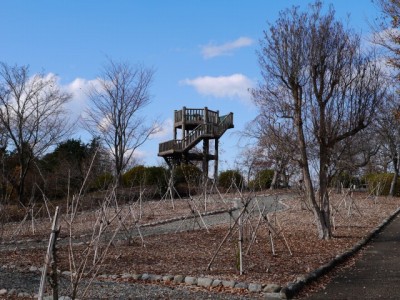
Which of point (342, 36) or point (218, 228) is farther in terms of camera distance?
point (218, 228)

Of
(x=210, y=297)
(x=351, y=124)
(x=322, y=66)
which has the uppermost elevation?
(x=322, y=66)

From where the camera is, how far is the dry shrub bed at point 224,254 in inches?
327

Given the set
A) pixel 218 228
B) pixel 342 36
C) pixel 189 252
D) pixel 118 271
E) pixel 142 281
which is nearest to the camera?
pixel 142 281

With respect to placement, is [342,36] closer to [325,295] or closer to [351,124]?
[351,124]

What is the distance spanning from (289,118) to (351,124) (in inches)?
57.3

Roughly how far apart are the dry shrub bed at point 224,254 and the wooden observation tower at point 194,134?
1225cm

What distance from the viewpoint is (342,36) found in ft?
40.0

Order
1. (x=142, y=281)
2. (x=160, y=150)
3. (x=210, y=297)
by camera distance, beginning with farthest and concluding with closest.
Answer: (x=160, y=150)
(x=142, y=281)
(x=210, y=297)

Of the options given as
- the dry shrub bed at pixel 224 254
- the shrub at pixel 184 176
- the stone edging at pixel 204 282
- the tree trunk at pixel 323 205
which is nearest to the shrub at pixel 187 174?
the shrub at pixel 184 176

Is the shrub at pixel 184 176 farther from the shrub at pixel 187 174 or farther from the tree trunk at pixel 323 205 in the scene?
the tree trunk at pixel 323 205

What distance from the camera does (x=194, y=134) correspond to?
1104 inches

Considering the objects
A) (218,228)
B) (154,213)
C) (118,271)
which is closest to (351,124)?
(218,228)

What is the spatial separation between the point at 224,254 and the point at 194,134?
18.1 m

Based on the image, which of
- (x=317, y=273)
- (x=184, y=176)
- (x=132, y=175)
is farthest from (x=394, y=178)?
(x=317, y=273)
